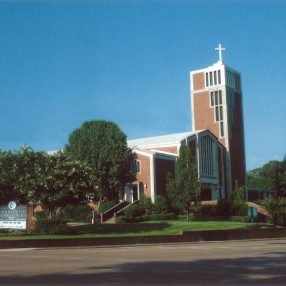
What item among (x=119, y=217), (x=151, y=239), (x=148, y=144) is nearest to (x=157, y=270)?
(x=151, y=239)

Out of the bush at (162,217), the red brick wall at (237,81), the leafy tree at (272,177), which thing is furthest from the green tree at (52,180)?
the leafy tree at (272,177)

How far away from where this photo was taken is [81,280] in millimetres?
9367

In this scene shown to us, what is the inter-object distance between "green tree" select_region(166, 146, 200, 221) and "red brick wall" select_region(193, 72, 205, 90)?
27.9m

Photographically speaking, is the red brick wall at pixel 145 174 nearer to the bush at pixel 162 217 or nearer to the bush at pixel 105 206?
the bush at pixel 105 206

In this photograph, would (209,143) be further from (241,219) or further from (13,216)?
(13,216)

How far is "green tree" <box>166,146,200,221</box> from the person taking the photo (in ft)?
144

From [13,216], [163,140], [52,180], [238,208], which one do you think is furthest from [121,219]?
[13,216]

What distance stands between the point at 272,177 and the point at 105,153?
45.4m

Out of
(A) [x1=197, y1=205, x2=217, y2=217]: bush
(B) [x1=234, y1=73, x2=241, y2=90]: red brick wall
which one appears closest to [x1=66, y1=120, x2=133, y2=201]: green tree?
(A) [x1=197, y1=205, x2=217, y2=217]: bush

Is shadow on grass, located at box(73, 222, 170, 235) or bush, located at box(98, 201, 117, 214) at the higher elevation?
bush, located at box(98, 201, 117, 214)

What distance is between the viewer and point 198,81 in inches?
2852

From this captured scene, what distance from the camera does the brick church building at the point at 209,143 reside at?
53.4 meters

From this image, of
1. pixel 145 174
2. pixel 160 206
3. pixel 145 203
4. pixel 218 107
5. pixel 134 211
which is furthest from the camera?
pixel 218 107

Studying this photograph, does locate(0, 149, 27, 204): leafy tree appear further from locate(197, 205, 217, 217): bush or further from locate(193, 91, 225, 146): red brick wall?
locate(193, 91, 225, 146): red brick wall
